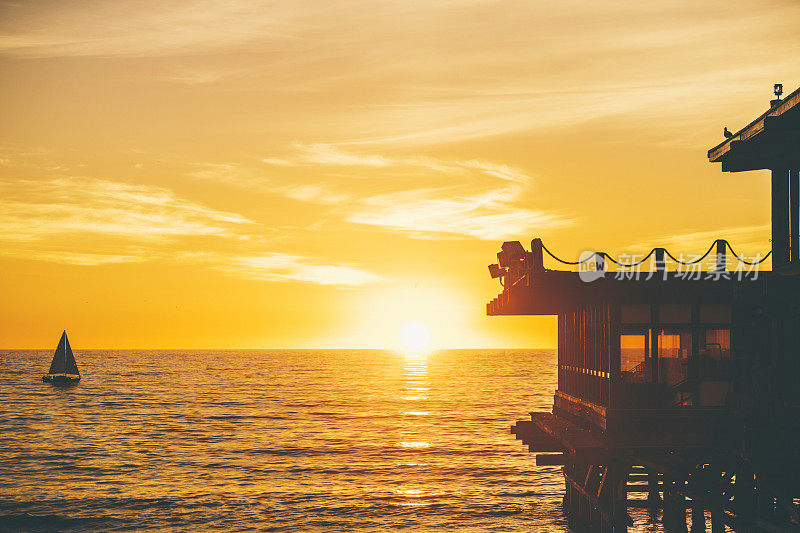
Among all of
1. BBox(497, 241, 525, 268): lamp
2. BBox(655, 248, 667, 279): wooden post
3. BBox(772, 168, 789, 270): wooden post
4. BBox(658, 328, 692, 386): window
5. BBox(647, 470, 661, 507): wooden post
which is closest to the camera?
BBox(772, 168, 789, 270): wooden post

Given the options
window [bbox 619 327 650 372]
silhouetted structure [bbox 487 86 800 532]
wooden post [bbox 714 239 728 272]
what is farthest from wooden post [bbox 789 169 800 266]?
window [bbox 619 327 650 372]

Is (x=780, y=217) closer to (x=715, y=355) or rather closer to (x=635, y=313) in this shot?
(x=715, y=355)

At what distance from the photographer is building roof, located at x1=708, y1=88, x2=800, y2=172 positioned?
52.2ft

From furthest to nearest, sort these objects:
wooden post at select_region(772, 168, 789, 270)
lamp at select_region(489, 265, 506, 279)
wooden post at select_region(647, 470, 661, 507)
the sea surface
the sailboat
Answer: the sailboat, the sea surface, wooden post at select_region(647, 470, 661, 507), lamp at select_region(489, 265, 506, 279), wooden post at select_region(772, 168, 789, 270)

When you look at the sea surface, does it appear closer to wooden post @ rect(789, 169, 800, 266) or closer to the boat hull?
wooden post @ rect(789, 169, 800, 266)

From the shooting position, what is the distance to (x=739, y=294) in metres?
18.0

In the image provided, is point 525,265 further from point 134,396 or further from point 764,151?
point 134,396

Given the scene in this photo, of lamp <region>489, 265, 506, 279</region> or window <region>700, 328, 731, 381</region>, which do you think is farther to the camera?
lamp <region>489, 265, 506, 279</region>

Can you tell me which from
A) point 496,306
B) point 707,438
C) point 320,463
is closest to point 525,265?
point 496,306

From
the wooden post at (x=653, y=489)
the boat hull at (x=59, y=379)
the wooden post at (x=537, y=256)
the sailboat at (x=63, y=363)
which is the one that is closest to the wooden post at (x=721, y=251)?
the wooden post at (x=537, y=256)

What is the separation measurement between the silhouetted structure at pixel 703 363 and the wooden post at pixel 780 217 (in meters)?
0.02

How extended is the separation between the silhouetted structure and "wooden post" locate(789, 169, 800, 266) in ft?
0.11

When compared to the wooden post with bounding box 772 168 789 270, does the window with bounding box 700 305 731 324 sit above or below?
below

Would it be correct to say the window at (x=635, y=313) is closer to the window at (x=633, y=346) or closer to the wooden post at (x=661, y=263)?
the window at (x=633, y=346)
